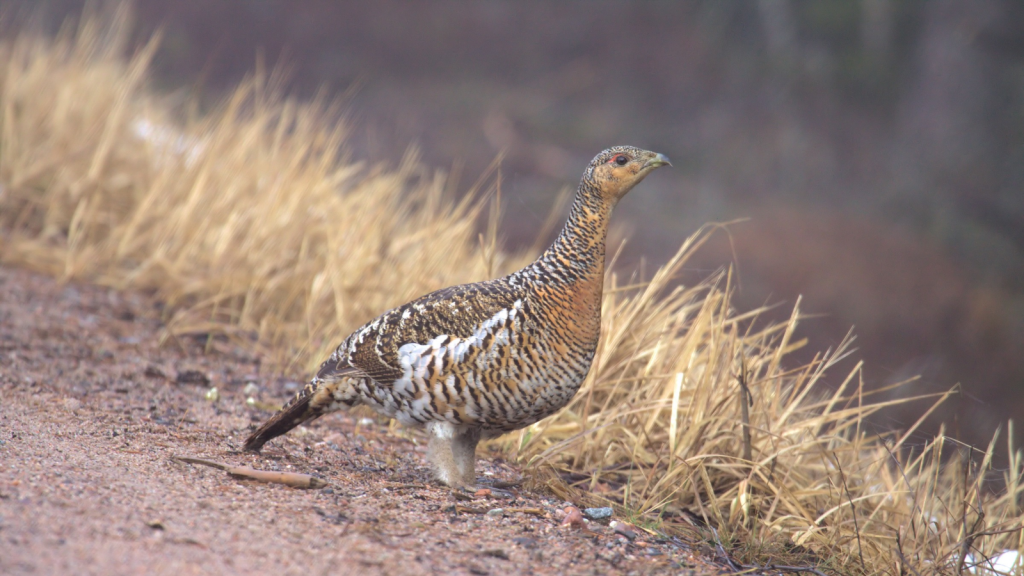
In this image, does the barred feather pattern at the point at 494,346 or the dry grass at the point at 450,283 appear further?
the dry grass at the point at 450,283

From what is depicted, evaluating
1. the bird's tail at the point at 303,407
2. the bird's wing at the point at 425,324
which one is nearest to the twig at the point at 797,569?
the bird's wing at the point at 425,324

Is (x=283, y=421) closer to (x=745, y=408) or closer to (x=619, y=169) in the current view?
(x=619, y=169)

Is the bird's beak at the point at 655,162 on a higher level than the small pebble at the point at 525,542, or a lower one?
higher

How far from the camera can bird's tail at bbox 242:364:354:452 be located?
3264 mm

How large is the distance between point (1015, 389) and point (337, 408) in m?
9.67

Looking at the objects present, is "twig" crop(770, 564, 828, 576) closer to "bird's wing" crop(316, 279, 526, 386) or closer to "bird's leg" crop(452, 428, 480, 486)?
"bird's leg" crop(452, 428, 480, 486)

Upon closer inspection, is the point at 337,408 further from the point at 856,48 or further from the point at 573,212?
the point at 856,48

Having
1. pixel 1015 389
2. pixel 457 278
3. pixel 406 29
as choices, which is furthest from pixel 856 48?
pixel 457 278

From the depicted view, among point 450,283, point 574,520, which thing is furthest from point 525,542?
point 450,283

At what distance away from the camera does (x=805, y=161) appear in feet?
56.2

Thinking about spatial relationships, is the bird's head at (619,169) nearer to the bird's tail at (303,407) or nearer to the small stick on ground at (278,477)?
the bird's tail at (303,407)

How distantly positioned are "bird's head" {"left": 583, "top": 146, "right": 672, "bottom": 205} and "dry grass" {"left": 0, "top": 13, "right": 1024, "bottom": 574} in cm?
82

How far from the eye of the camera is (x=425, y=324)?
3.21 metres

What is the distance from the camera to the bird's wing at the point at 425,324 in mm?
3143
